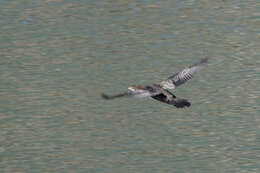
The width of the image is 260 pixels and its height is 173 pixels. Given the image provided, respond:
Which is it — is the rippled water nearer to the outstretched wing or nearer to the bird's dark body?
the outstretched wing

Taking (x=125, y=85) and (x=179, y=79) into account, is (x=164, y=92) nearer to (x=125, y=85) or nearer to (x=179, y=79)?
(x=179, y=79)

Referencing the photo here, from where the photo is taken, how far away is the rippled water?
1695 centimetres

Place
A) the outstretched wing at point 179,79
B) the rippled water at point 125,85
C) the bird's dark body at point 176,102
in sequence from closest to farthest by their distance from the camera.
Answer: the bird's dark body at point 176,102, the outstretched wing at point 179,79, the rippled water at point 125,85

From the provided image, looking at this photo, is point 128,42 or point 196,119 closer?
point 196,119

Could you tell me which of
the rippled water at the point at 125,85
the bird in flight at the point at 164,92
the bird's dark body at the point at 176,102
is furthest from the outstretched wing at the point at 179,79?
the rippled water at the point at 125,85

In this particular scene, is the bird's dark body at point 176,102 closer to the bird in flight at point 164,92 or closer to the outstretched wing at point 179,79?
the bird in flight at point 164,92

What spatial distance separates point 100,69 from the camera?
2180 centimetres

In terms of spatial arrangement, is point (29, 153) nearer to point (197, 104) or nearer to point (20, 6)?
point (197, 104)

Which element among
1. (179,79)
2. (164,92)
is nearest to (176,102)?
(164,92)

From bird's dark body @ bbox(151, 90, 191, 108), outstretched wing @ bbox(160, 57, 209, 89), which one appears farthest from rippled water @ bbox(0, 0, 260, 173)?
bird's dark body @ bbox(151, 90, 191, 108)

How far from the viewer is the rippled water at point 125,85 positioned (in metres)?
17.0

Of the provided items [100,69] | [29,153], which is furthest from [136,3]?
[29,153]

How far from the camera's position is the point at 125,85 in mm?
20516

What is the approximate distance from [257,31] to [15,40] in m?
6.45
